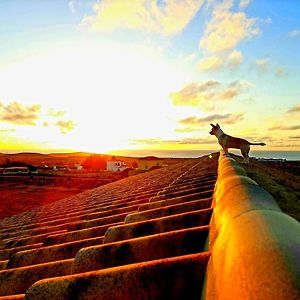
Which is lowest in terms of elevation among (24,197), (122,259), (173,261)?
(24,197)

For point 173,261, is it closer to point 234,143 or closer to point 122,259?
point 122,259

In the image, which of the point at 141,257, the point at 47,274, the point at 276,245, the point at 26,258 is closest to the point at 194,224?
the point at 141,257

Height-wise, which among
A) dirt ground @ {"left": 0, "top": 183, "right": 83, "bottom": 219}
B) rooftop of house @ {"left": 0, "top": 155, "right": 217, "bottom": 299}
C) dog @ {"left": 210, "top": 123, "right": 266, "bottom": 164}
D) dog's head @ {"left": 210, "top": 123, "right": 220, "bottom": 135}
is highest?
dog's head @ {"left": 210, "top": 123, "right": 220, "bottom": 135}

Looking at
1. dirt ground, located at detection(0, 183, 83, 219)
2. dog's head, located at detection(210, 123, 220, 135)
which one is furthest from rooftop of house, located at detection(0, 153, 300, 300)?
dirt ground, located at detection(0, 183, 83, 219)

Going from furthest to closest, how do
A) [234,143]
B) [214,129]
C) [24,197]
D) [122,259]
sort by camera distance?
[24,197] < [214,129] < [234,143] < [122,259]

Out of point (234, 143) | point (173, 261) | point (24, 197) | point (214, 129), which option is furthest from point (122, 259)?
point (24, 197)

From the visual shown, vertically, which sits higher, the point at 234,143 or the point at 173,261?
the point at 234,143

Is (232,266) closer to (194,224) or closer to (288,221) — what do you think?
(288,221)

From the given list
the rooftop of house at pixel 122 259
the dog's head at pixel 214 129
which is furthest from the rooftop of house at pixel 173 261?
the dog's head at pixel 214 129

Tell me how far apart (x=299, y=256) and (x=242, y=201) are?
28.5 inches

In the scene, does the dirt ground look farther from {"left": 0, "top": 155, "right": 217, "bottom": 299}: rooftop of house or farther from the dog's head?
{"left": 0, "top": 155, "right": 217, "bottom": 299}: rooftop of house

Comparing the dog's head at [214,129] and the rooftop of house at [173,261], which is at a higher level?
the dog's head at [214,129]

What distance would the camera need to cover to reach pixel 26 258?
2887mm

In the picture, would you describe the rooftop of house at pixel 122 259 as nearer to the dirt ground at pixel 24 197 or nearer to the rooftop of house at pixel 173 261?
the rooftop of house at pixel 173 261
